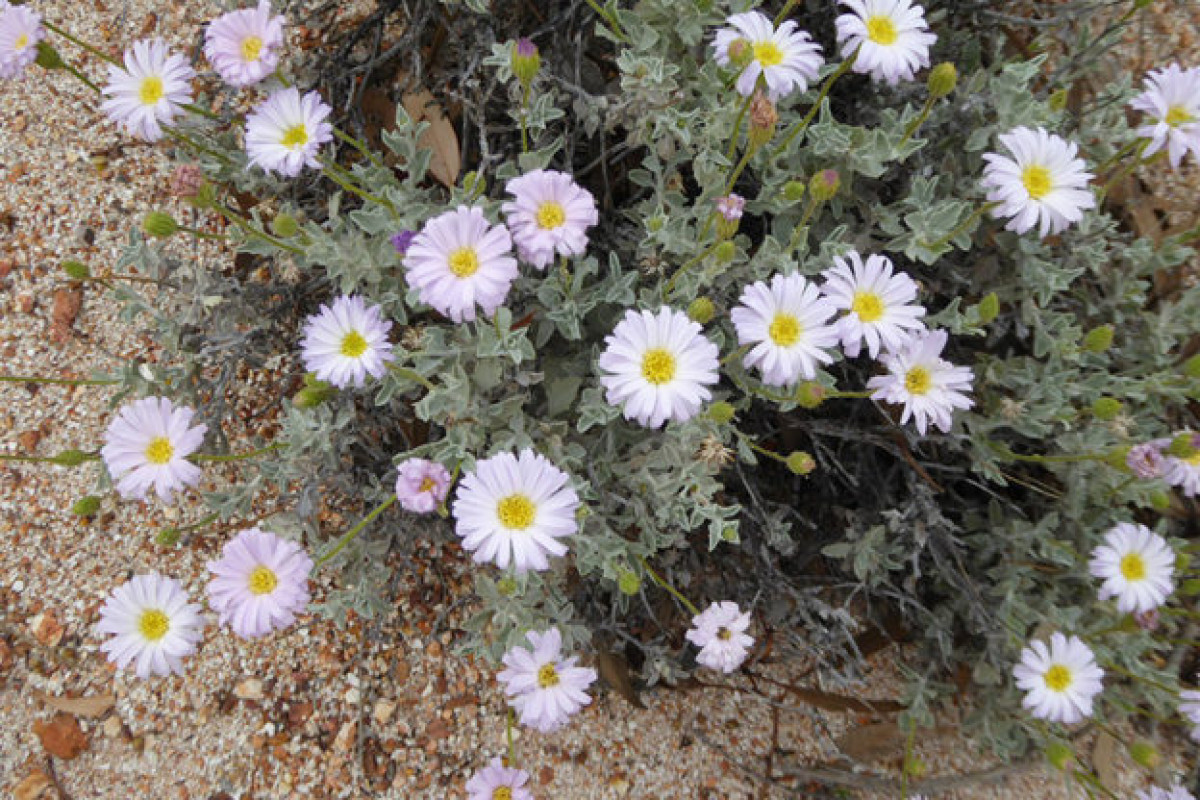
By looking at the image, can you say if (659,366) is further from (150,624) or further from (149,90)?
(149,90)

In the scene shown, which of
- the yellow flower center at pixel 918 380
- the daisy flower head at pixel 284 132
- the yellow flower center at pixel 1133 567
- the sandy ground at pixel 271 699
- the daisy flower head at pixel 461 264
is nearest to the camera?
the daisy flower head at pixel 461 264

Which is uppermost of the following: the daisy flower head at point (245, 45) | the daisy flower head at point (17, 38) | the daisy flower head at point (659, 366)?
the daisy flower head at point (17, 38)

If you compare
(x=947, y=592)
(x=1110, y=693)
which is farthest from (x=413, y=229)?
(x=1110, y=693)

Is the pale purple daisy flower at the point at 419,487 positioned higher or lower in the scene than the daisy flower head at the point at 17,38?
lower

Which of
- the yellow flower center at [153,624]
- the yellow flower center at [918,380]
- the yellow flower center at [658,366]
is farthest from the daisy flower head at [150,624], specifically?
the yellow flower center at [918,380]

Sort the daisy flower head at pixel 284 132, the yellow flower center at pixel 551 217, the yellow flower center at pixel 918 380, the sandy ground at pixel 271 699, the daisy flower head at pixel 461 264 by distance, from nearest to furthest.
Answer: the daisy flower head at pixel 461 264
the yellow flower center at pixel 551 217
the daisy flower head at pixel 284 132
the yellow flower center at pixel 918 380
the sandy ground at pixel 271 699

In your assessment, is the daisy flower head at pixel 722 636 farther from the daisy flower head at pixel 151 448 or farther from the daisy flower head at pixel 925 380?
the daisy flower head at pixel 151 448
